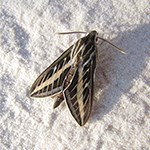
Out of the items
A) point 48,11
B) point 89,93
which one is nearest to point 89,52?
point 89,93

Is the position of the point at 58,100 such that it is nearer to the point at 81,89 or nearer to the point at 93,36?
the point at 81,89

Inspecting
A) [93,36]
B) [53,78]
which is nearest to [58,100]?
[53,78]

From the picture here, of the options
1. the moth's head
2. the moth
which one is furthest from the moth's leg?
the moth's head

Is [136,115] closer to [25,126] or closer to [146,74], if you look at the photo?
[146,74]

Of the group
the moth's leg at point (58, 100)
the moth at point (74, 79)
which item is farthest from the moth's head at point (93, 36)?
the moth's leg at point (58, 100)

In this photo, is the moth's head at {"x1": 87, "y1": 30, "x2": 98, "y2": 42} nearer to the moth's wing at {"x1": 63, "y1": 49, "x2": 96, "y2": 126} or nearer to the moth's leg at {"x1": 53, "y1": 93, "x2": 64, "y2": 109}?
the moth's wing at {"x1": 63, "y1": 49, "x2": 96, "y2": 126}

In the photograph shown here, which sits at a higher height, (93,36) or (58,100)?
(93,36)

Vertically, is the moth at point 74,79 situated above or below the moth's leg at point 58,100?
above

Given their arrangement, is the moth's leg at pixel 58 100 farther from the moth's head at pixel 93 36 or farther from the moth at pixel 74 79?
the moth's head at pixel 93 36
